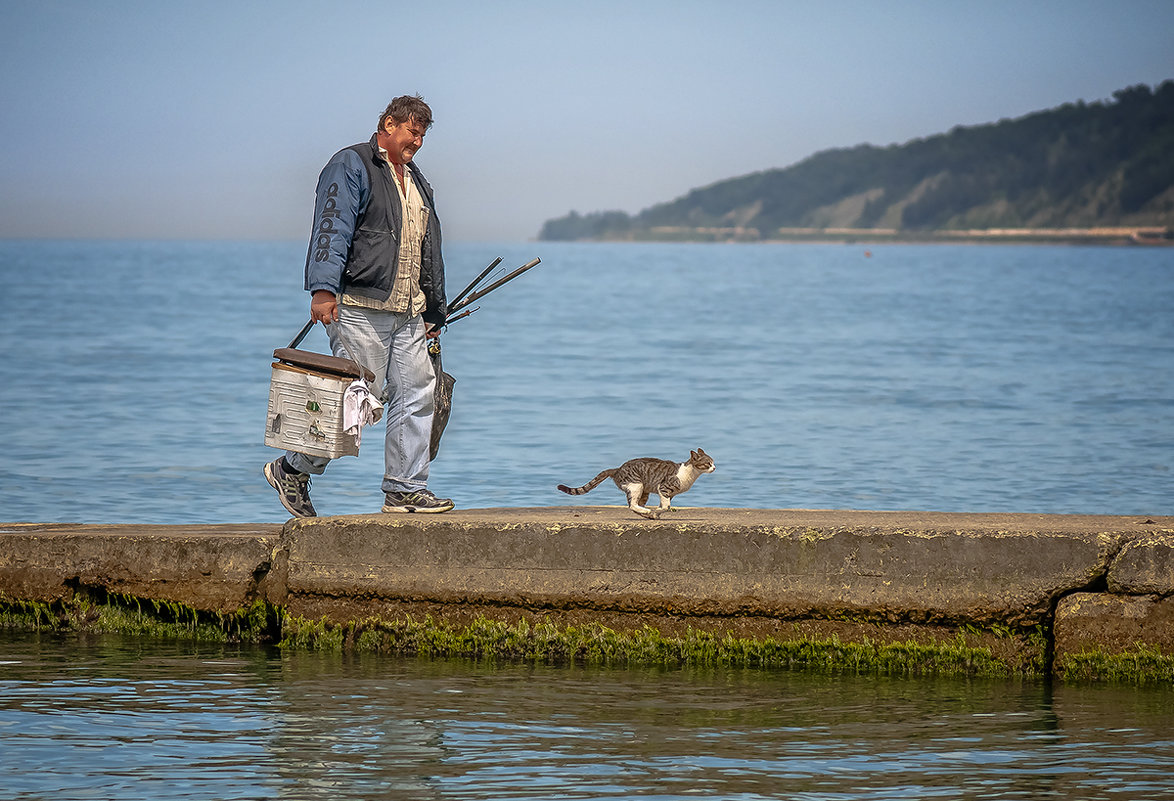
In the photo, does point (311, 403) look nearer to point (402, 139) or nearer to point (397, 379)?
point (397, 379)

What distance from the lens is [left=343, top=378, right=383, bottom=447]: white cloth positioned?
21.1ft

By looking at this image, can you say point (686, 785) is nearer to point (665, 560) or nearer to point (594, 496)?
point (665, 560)

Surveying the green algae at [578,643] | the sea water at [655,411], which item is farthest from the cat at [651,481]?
the sea water at [655,411]

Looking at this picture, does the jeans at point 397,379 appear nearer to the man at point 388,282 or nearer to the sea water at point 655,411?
the man at point 388,282

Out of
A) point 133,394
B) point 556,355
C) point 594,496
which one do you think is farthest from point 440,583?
point 556,355

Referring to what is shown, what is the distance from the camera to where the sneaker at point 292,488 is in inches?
266

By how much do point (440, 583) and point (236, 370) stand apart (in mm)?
21737

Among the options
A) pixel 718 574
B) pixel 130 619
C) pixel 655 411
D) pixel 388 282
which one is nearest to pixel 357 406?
pixel 388 282

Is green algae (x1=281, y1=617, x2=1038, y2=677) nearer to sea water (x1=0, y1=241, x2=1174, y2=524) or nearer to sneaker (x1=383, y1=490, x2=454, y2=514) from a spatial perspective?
sneaker (x1=383, y1=490, x2=454, y2=514)

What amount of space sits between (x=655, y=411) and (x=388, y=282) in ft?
48.1

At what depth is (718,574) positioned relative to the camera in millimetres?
6172

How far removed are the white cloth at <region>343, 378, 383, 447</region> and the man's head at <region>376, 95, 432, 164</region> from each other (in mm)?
1067

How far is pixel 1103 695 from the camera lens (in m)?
5.88

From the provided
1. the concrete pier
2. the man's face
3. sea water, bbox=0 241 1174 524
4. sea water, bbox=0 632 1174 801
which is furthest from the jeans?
sea water, bbox=0 241 1174 524
